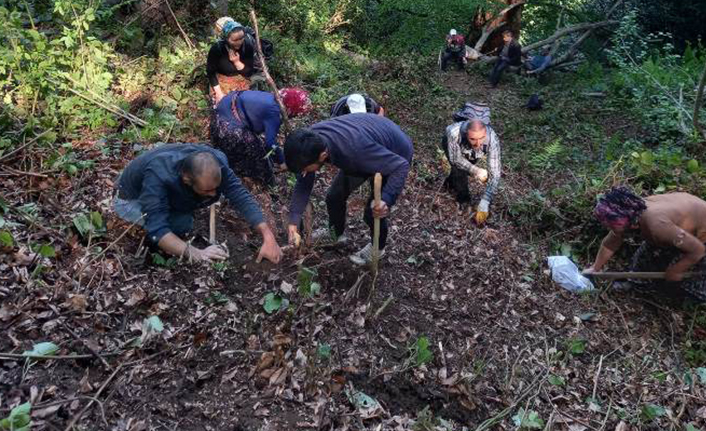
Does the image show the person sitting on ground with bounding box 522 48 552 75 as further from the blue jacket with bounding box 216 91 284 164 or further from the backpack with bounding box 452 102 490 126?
the blue jacket with bounding box 216 91 284 164

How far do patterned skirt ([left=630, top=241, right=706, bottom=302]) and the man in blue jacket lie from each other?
3801 millimetres

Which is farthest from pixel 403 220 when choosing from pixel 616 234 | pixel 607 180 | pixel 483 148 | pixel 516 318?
pixel 607 180

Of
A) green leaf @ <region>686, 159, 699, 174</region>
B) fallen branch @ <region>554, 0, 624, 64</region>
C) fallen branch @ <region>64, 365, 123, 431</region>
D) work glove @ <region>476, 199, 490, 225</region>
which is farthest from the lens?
fallen branch @ <region>554, 0, 624, 64</region>

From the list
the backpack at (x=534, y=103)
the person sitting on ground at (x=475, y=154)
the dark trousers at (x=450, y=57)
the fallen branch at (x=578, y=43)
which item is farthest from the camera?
the fallen branch at (x=578, y=43)

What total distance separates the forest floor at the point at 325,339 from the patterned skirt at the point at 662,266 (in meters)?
0.18

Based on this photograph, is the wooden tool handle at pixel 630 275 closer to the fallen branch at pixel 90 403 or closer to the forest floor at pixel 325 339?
the forest floor at pixel 325 339

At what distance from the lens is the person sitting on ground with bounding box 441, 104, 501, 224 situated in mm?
5086

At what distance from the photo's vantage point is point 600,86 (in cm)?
1062

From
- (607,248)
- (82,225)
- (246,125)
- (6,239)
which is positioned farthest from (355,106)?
(6,239)

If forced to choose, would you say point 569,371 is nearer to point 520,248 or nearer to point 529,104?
point 520,248

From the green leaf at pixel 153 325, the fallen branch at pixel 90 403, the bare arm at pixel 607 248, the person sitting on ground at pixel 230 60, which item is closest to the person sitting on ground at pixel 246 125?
the person sitting on ground at pixel 230 60

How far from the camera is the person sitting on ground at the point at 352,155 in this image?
3.17 meters

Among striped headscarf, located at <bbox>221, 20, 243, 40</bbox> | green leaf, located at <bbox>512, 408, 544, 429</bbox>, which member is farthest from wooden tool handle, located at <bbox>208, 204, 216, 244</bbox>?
green leaf, located at <bbox>512, 408, 544, 429</bbox>

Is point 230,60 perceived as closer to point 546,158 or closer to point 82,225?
point 82,225
